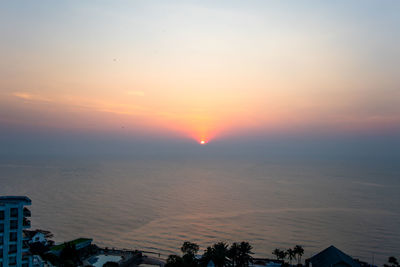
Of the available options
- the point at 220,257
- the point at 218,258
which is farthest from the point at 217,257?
the point at 220,257

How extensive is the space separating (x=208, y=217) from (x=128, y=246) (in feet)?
122

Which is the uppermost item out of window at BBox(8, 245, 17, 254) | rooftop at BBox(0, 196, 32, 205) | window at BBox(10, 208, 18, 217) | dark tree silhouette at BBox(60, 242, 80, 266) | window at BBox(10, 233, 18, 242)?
rooftop at BBox(0, 196, 32, 205)

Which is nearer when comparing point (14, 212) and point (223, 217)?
point (14, 212)

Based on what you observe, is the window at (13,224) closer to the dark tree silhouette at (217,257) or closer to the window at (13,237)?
the window at (13,237)

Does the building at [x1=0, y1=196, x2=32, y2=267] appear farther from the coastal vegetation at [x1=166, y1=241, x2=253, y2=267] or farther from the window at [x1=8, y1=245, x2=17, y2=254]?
the coastal vegetation at [x1=166, y1=241, x2=253, y2=267]

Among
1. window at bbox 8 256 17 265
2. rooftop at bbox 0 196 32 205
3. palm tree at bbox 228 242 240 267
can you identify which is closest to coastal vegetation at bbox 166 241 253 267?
palm tree at bbox 228 242 240 267

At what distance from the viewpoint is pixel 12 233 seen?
1427 inches

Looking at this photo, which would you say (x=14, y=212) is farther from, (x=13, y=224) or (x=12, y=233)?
(x=12, y=233)

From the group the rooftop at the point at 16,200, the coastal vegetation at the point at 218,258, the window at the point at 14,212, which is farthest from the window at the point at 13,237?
the coastal vegetation at the point at 218,258

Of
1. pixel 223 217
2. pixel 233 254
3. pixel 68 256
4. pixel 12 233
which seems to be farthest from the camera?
pixel 223 217

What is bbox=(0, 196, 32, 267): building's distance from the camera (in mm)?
35469

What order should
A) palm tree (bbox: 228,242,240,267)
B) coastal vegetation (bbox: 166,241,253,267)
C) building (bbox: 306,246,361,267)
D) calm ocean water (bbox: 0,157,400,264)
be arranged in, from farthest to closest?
calm ocean water (bbox: 0,157,400,264) → palm tree (bbox: 228,242,240,267) → building (bbox: 306,246,361,267) → coastal vegetation (bbox: 166,241,253,267)

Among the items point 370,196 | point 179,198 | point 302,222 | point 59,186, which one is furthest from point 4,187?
point 370,196

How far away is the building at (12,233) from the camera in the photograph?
35.5m
